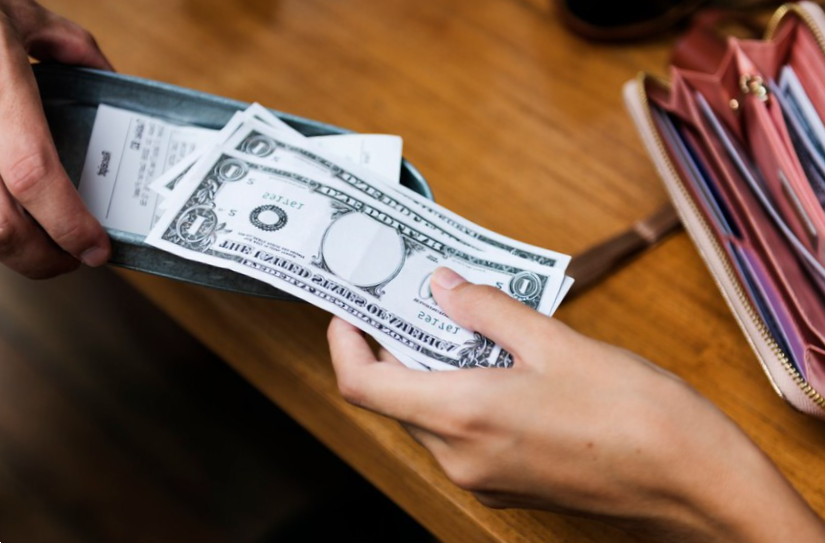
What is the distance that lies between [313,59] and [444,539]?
0.56 metres

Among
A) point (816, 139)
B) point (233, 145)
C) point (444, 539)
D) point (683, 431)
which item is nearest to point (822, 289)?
point (816, 139)

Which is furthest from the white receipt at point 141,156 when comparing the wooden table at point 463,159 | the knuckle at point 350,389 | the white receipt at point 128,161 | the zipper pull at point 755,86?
the zipper pull at point 755,86

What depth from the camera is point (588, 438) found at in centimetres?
47

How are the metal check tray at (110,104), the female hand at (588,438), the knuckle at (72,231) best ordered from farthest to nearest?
the metal check tray at (110,104) < the knuckle at (72,231) < the female hand at (588,438)

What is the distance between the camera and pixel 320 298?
0.56 meters

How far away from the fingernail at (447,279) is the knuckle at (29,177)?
0.95ft

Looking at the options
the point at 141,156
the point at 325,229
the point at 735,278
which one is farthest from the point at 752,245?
the point at 141,156

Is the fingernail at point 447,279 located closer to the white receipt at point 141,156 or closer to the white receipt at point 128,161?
the white receipt at point 141,156

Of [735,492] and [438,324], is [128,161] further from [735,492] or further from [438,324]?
[735,492]

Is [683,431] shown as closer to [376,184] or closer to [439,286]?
[439,286]

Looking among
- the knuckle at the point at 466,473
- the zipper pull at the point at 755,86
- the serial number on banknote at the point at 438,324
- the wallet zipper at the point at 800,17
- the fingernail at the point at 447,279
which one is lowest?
the knuckle at the point at 466,473

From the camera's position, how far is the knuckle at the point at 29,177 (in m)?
0.56

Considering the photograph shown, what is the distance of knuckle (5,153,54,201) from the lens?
1.85ft

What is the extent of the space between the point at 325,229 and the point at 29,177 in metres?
0.22
